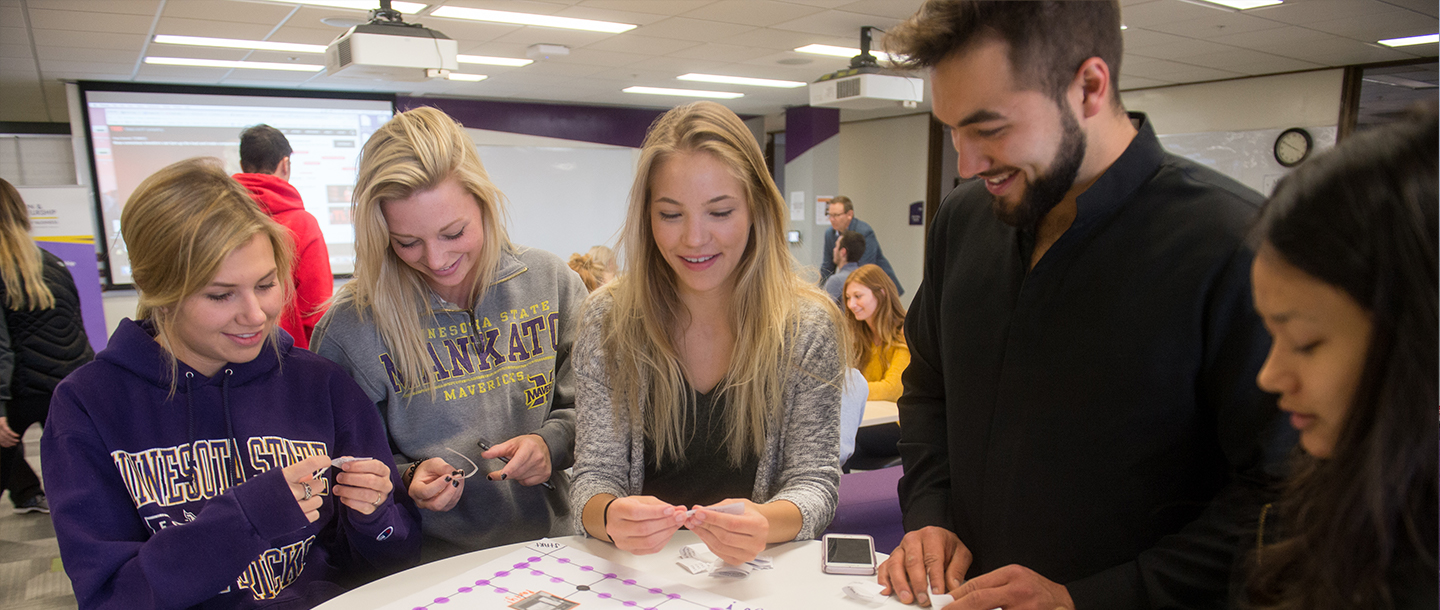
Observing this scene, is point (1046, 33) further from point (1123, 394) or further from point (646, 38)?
point (646, 38)

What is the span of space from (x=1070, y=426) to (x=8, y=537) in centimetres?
492

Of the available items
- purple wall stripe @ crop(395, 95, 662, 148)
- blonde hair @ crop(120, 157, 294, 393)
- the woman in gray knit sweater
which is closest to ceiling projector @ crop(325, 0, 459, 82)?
blonde hair @ crop(120, 157, 294, 393)

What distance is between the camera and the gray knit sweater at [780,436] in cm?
145

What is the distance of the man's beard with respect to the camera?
1.02 meters

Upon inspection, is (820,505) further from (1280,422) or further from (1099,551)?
(1280,422)

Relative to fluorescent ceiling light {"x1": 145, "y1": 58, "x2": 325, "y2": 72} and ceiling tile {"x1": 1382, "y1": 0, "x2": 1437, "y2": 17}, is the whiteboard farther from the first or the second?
ceiling tile {"x1": 1382, "y1": 0, "x2": 1437, "y2": 17}

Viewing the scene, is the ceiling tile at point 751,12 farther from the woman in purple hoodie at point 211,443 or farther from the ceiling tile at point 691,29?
the woman in purple hoodie at point 211,443

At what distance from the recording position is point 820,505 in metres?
1.40

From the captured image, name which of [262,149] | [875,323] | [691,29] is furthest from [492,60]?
[875,323]

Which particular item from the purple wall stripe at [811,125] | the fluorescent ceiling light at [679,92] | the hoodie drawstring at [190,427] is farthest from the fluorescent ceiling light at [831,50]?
the hoodie drawstring at [190,427]

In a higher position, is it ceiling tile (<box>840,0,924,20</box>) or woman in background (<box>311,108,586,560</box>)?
ceiling tile (<box>840,0,924,20</box>)

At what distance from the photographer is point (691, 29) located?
572 cm

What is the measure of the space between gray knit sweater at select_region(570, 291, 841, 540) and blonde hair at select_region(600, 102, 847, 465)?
0.06 feet

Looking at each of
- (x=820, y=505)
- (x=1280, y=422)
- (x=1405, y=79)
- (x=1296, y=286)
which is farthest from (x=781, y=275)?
(x=1405, y=79)
